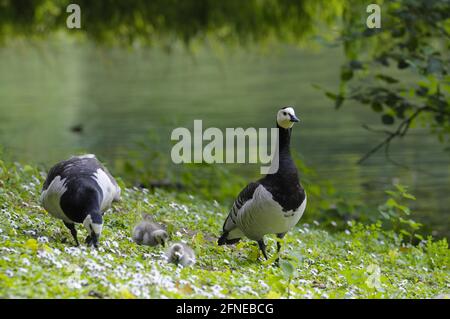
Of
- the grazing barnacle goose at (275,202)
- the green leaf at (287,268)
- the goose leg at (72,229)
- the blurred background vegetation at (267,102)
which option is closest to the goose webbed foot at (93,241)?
the goose leg at (72,229)

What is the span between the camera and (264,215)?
28.1ft

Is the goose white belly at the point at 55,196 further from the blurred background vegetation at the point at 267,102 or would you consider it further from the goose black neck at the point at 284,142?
the blurred background vegetation at the point at 267,102

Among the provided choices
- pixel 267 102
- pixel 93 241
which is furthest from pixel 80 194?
pixel 267 102

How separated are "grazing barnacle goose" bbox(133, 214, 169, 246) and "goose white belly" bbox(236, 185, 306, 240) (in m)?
0.91

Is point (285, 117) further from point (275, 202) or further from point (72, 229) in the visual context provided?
point (72, 229)

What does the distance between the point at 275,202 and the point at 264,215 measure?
0.58 ft

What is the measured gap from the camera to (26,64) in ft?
169

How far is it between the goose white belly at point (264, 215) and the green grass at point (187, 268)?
35 centimetres

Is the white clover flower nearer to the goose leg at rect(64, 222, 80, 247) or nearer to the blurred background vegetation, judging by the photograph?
the goose leg at rect(64, 222, 80, 247)

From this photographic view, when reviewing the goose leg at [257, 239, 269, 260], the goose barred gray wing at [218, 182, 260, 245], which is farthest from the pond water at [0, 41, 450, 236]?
the goose leg at [257, 239, 269, 260]

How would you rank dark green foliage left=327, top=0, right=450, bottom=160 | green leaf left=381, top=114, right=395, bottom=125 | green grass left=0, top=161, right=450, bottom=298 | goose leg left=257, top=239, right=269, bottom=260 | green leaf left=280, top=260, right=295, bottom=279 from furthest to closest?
green leaf left=381, top=114, right=395, bottom=125
dark green foliage left=327, top=0, right=450, bottom=160
goose leg left=257, top=239, right=269, bottom=260
green leaf left=280, top=260, right=295, bottom=279
green grass left=0, top=161, right=450, bottom=298

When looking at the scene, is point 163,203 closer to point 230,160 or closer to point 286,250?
point 286,250

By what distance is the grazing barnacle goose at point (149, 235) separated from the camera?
912 centimetres

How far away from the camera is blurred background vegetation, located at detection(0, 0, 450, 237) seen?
13406mm
